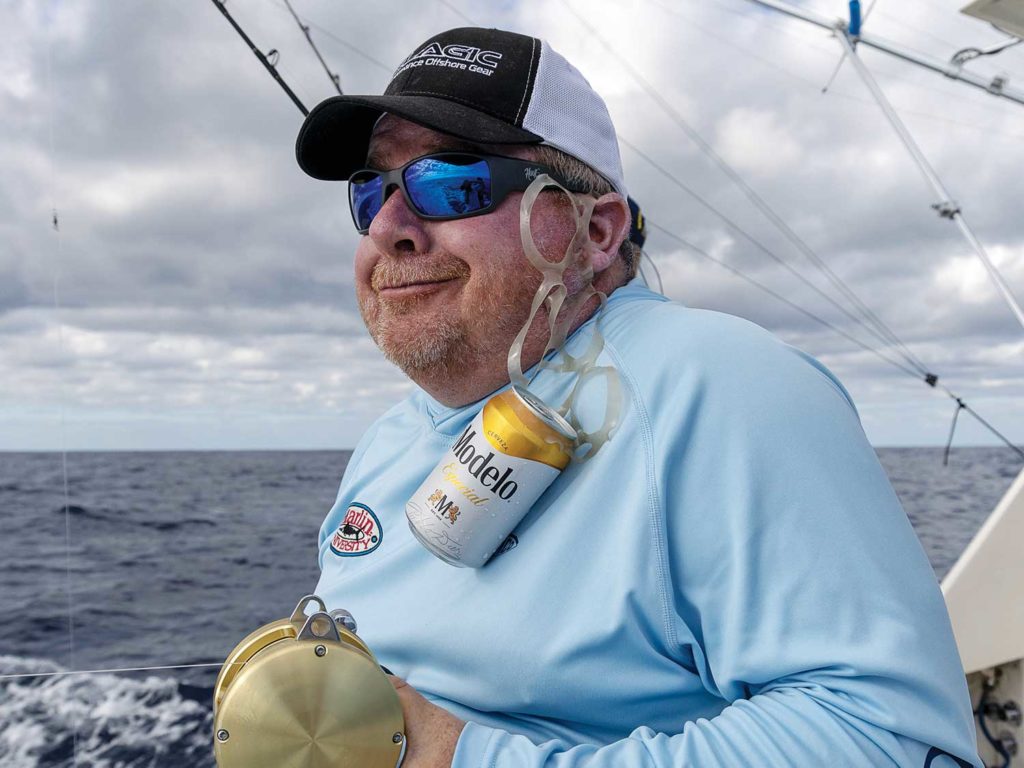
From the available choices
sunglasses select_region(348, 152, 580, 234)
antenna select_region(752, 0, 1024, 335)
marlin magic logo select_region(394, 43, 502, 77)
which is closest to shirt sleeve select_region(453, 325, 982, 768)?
sunglasses select_region(348, 152, 580, 234)

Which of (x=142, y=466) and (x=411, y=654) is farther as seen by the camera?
(x=142, y=466)

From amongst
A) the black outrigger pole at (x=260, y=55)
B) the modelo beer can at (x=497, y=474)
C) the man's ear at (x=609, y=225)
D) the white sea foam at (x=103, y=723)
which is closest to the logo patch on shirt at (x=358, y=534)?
the modelo beer can at (x=497, y=474)

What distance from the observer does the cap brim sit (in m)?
1.24

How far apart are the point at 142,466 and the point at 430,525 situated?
1730 inches

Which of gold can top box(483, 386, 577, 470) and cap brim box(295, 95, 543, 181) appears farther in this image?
cap brim box(295, 95, 543, 181)

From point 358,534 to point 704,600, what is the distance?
626mm

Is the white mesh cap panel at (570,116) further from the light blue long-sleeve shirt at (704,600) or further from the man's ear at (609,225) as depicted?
the light blue long-sleeve shirt at (704,600)

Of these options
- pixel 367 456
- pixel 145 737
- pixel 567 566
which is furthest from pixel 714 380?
pixel 145 737

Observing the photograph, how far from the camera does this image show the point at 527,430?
0.99m

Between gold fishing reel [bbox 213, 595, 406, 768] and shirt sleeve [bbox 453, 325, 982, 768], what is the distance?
0.09 m

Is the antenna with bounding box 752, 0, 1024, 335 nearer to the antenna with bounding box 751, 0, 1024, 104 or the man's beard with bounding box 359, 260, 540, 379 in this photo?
the antenna with bounding box 751, 0, 1024, 104

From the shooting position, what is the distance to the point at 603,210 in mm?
1348

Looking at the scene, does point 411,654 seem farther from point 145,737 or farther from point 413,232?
point 145,737

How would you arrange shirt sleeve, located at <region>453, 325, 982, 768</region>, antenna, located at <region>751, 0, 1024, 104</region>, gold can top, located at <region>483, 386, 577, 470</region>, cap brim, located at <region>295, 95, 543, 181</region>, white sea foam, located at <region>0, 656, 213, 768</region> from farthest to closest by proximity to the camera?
antenna, located at <region>751, 0, 1024, 104</region>
white sea foam, located at <region>0, 656, 213, 768</region>
cap brim, located at <region>295, 95, 543, 181</region>
gold can top, located at <region>483, 386, 577, 470</region>
shirt sleeve, located at <region>453, 325, 982, 768</region>
